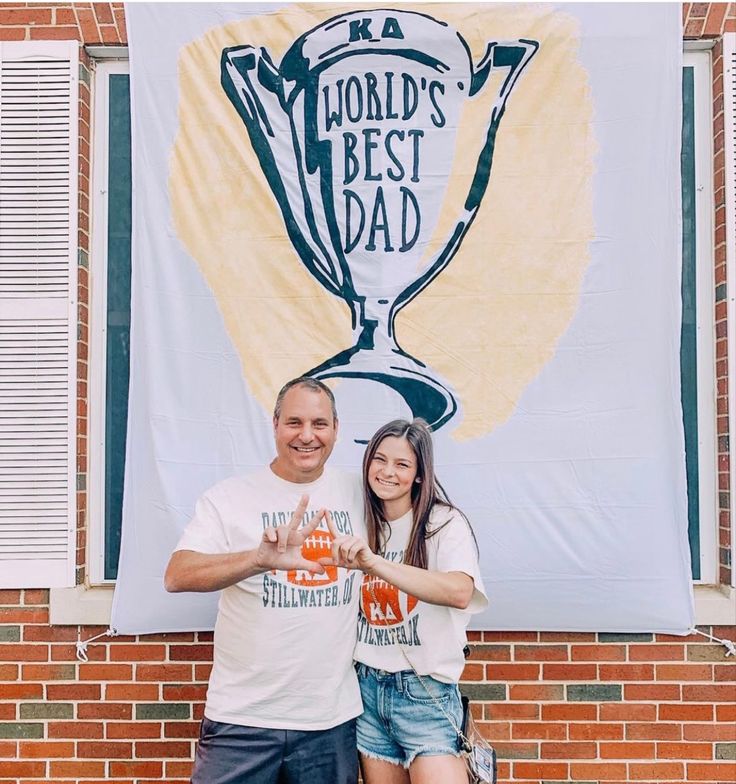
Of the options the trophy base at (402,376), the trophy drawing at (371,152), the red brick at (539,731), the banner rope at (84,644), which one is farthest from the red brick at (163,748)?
the trophy drawing at (371,152)

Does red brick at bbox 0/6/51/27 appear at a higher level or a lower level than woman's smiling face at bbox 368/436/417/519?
higher

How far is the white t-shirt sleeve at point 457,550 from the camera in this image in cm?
231

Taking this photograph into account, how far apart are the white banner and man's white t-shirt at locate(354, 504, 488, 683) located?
0.78 m

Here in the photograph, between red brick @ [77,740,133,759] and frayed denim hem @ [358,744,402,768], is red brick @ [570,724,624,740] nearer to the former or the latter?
frayed denim hem @ [358,744,402,768]

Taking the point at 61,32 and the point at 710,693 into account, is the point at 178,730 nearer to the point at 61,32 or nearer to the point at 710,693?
the point at 710,693

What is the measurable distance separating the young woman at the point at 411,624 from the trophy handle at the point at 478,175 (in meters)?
0.91

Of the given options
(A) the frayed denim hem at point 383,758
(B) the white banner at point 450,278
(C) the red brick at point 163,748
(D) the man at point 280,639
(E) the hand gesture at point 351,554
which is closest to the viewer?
(E) the hand gesture at point 351,554

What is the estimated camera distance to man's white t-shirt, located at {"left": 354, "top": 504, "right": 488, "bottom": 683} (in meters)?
2.34

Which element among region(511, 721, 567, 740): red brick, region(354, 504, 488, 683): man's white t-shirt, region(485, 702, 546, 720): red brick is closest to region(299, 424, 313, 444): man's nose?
region(354, 504, 488, 683): man's white t-shirt

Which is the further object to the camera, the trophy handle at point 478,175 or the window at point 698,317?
the window at point 698,317

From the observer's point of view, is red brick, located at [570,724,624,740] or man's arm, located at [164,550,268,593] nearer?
man's arm, located at [164,550,268,593]

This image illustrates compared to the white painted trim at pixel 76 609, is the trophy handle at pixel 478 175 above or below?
above

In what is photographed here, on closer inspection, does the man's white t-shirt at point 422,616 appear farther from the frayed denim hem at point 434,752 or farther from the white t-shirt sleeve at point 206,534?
the white t-shirt sleeve at point 206,534

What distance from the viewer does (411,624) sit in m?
2.39
